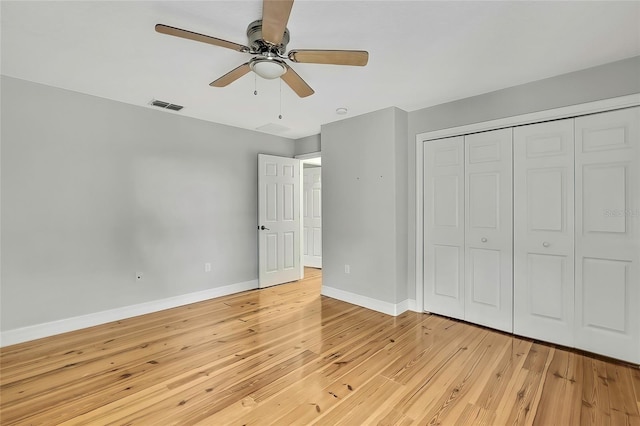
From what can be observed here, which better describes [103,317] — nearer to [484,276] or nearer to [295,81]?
[295,81]

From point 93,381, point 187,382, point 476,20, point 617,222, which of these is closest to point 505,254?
point 617,222

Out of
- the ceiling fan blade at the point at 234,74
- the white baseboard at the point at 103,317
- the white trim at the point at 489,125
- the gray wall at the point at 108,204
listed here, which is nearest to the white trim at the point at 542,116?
the white trim at the point at 489,125

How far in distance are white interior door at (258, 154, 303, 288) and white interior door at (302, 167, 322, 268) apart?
4.06 feet

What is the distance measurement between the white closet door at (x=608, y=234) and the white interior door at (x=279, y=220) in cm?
369

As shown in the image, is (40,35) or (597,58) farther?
(597,58)

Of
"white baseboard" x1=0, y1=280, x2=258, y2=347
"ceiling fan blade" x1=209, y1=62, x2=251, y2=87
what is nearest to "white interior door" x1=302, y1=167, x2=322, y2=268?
"white baseboard" x1=0, y1=280, x2=258, y2=347

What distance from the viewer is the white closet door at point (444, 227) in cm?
335

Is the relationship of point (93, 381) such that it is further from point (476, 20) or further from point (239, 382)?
point (476, 20)

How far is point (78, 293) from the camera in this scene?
3.15m

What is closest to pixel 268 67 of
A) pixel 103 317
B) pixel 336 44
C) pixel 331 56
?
pixel 331 56

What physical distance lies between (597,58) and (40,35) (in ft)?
13.8

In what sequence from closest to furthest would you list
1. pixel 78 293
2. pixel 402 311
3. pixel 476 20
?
pixel 476 20 < pixel 78 293 < pixel 402 311

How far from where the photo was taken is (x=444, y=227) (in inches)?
137

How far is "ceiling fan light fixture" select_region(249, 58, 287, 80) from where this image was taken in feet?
6.55
